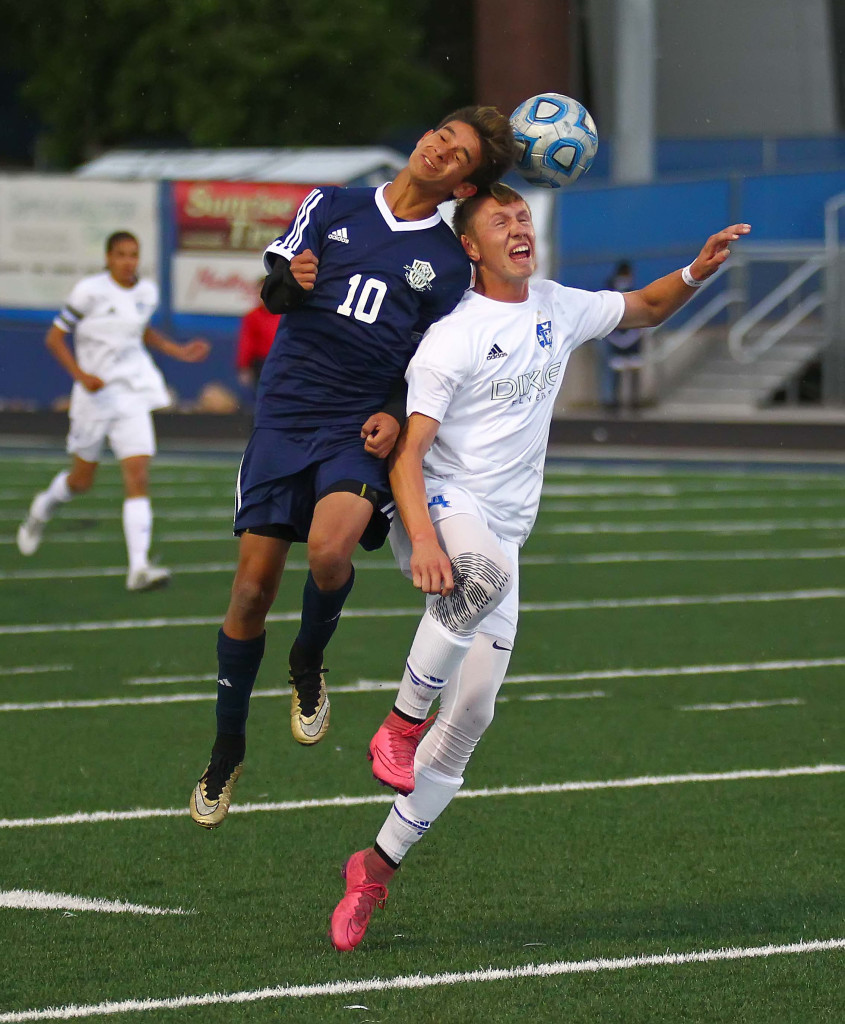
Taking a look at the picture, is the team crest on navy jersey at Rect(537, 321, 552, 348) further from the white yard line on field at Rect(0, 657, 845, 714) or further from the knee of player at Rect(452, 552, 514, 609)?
the white yard line on field at Rect(0, 657, 845, 714)

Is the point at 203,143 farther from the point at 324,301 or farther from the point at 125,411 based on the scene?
the point at 324,301

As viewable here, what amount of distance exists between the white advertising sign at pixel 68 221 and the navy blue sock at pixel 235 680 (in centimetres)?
2229

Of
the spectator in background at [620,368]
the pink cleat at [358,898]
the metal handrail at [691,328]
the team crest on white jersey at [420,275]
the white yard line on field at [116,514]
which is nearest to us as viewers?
the pink cleat at [358,898]

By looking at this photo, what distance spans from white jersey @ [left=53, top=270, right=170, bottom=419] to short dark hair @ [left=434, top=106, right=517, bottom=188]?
700cm

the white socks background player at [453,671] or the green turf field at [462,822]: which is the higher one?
the white socks background player at [453,671]

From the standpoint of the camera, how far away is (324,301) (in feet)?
17.3

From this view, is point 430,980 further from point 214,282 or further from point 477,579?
point 214,282

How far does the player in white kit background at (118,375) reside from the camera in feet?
38.6

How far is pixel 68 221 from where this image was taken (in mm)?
27312

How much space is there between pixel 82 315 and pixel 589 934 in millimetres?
7928

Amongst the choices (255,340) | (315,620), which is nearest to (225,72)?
(255,340)

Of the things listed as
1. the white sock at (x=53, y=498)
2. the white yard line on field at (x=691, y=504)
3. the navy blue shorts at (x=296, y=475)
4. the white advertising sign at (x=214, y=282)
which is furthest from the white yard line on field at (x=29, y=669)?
the white advertising sign at (x=214, y=282)

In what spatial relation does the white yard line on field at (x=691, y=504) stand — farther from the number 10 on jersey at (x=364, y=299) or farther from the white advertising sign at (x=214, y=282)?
the number 10 on jersey at (x=364, y=299)

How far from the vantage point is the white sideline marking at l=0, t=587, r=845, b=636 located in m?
10.4
